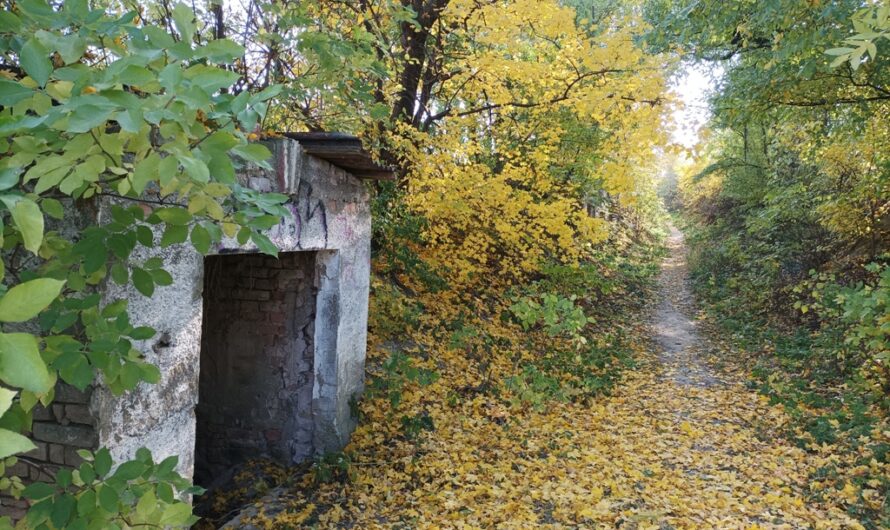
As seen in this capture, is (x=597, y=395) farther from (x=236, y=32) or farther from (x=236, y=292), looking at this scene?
(x=236, y=32)

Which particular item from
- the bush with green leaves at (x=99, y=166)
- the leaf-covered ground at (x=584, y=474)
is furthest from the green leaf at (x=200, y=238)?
the leaf-covered ground at (x=584, y=474)

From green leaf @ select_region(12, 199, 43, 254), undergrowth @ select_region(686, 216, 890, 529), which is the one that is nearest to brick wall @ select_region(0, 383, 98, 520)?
green leaf @ select_region(12, 199, 43, 254)

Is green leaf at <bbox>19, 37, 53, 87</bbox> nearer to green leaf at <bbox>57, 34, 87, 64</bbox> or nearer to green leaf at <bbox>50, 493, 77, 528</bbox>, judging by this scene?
green leaf at <bbox>57, 34, 87, 64</bbox>

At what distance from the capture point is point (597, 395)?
27.6ft

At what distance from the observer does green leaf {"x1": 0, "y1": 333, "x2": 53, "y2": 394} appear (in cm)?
89

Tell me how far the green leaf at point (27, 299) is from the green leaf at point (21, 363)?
4cm

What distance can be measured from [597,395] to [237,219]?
7.44 m

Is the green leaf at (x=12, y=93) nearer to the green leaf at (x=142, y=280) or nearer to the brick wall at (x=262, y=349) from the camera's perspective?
the green leaf at (x=142, y=280)

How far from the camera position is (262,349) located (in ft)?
18.5

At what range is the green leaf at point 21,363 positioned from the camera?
0.89 meters

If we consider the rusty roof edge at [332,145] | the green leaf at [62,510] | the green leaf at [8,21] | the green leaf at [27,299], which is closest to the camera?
the green leaf at [27,299]

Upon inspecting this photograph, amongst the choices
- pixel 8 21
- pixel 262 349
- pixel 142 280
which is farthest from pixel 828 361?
pixel 8 21

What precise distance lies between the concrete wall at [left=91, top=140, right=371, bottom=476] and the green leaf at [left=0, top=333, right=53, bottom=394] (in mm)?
1936

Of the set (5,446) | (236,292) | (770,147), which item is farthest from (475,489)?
(770,147)
